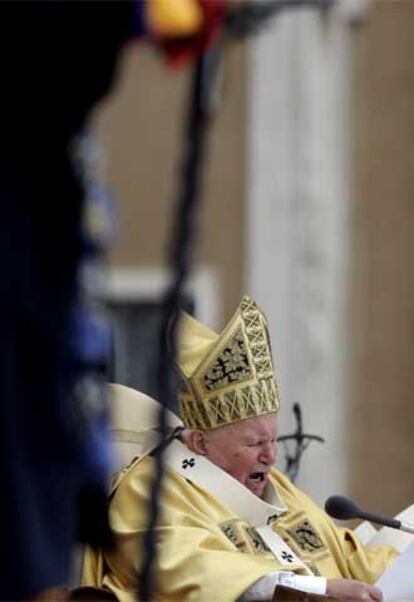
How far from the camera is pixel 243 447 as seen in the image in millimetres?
4867

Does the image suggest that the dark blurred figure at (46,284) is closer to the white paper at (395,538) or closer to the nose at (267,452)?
the nose at (267,452)

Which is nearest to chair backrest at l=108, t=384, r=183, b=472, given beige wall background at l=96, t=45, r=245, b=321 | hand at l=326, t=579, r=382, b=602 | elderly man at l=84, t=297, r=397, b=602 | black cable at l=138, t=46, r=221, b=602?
elderly man at l=84, t=297, r=397, b=602

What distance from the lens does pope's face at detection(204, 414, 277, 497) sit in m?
4.86

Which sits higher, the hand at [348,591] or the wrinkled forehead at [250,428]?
the wrinkled forehead at [250,428]

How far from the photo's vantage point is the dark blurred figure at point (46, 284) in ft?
9.52

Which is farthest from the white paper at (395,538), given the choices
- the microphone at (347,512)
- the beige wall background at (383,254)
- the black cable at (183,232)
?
the beige wall background at (383,254)

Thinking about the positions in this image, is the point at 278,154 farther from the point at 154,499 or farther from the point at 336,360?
the point at 154,499

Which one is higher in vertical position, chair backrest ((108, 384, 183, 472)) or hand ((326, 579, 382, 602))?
chair backrest ((108, 384, 183, 472))

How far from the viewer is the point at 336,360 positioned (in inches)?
403

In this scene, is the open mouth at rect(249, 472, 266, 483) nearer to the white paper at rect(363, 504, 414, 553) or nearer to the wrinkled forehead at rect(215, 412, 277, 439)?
the wrinkled forehead at rect(215, 412, 277, 439)

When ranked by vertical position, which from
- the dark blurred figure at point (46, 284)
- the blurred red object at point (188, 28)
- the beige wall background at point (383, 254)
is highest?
the blurred red object at point (188, 28)

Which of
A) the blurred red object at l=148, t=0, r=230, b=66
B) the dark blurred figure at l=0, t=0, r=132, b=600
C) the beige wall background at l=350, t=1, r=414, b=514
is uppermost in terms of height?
the blurred red object at l=148, t=0, r=230, b=66

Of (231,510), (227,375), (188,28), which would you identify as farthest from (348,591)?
(188,28)

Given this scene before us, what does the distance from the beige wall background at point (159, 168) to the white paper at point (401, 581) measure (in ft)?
19.0
